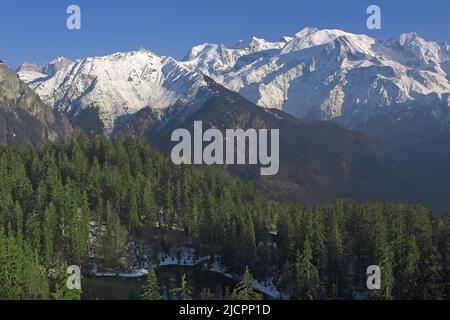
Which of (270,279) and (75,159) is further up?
(75,159)

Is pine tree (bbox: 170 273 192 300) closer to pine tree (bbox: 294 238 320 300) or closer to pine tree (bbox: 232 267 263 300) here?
pine tree (bbox: 232 267 263 300)

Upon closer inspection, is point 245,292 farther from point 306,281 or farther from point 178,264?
point 178,264

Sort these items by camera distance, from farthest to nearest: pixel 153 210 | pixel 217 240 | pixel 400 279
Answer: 1. pixel 153 210
2. pixel 217 240
3. pixel 400 279

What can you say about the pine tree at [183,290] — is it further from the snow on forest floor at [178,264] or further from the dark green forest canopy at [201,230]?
the dark green forest canopy at [201,230]

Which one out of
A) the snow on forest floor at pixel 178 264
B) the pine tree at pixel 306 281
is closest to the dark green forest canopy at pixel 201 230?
the pine tree at pixel 306 281

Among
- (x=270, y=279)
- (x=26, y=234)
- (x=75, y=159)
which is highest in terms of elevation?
(x=75, y=159)

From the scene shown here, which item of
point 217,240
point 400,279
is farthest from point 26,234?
point 400,279

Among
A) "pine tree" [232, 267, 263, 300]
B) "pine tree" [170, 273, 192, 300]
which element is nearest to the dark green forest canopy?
"pine tree" [170, 273, 192, 300]

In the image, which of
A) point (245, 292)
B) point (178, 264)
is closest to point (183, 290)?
point (245, 292)
